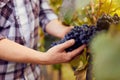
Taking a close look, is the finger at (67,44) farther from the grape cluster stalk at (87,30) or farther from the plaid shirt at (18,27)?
the plaid shirt at (18,27)

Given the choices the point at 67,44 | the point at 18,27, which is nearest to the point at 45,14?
the point at 18,27

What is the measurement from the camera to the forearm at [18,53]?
4.11 feet

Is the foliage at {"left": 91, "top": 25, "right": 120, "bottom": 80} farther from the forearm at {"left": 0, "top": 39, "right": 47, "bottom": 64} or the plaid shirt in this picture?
the plaid shirt

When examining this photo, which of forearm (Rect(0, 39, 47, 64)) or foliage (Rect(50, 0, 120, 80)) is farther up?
foliage (Rect(50, 0, 120, 80))

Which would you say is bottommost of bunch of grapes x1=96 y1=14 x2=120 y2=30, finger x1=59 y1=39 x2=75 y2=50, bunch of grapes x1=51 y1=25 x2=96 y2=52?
finger x1=59 y1=39 x2=75 y2=50

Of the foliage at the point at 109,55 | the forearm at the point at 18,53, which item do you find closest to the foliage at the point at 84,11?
the forearm at the point at 18,53

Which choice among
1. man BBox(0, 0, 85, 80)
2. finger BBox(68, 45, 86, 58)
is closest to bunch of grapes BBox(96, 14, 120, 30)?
finger BBox(68, 45, 86, 58)

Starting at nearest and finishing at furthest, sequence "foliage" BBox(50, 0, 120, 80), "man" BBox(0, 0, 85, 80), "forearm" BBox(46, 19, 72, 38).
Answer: "foliage" BBox(50, 0, 120, 80), "man" BBox(0, 0, 85, 80), "forearm" BBox(46, 19, 72, 38)

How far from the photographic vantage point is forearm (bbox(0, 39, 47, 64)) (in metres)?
1.25

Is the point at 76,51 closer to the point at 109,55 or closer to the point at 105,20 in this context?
the point at 105,20

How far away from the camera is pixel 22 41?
1433mm

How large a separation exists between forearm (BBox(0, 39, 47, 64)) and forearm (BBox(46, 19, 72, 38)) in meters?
0.24

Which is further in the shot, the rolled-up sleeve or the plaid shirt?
the rolled-up sleeve

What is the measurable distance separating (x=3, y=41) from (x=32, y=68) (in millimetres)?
351
